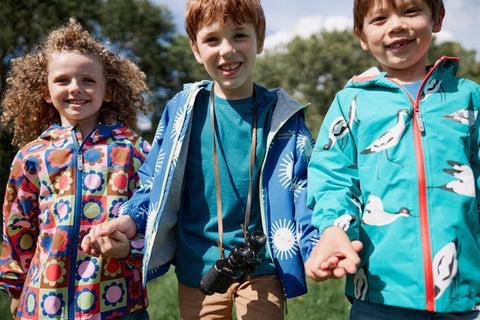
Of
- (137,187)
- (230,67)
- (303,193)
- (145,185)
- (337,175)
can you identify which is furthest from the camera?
(137,187)

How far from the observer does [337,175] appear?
1.93 meters

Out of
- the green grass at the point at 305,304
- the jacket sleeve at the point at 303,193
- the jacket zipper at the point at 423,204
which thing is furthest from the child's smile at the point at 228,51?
the green grass at the point at 305,304

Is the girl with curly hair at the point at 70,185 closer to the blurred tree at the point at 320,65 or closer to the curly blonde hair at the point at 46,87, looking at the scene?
the curly blonde hair at the point at 46,87

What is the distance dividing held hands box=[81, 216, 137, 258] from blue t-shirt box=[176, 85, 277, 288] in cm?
26

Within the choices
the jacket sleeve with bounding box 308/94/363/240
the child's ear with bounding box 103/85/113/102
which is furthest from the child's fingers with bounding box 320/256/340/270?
the child's ear with bounding box 103/85/113/102

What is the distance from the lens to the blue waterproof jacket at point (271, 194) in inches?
83.7

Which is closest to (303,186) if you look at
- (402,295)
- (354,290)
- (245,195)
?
(245,195)

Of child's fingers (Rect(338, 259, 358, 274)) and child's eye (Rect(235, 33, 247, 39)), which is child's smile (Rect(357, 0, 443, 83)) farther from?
child's fingers (Rect(338, 259, 358, 274))

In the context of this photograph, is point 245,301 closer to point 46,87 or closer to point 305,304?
point 46,87

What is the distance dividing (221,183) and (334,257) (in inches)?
30.9

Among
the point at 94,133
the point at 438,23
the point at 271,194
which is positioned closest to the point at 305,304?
the point at 271,194

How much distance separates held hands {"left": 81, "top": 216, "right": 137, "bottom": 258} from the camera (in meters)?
2.16

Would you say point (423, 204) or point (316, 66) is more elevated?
point (316, 66)

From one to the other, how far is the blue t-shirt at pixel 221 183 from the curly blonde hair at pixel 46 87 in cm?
75
